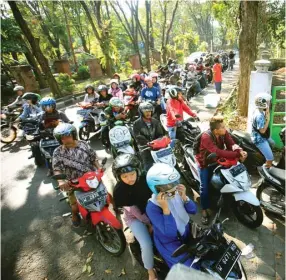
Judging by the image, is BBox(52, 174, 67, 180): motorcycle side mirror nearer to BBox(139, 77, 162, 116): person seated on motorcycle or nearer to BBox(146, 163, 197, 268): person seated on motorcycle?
BBox(146, 163, 197, 268): person seated on motorcycle

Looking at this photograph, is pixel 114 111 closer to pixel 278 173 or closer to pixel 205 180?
pixel 205 180

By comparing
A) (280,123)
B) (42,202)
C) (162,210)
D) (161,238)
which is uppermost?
(162,210)

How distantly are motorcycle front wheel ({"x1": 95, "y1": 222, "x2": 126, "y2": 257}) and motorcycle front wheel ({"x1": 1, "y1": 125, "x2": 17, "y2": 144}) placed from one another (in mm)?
7046

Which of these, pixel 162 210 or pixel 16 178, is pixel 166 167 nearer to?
pixel 162 210

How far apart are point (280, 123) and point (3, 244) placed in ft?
21.7

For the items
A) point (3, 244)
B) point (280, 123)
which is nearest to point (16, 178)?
point (3, 244)

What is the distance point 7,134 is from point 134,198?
793 centimetres

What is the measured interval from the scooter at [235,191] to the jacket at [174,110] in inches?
79.3

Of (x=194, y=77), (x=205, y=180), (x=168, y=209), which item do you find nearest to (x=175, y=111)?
(x=205, y=180)

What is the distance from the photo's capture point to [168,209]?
2.47 metres

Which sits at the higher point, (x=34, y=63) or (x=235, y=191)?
(x=34, y=63)

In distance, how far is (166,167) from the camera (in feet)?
8.12

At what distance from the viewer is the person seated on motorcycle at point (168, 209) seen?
94.9 inches

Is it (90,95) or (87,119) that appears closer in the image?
(87,119)
